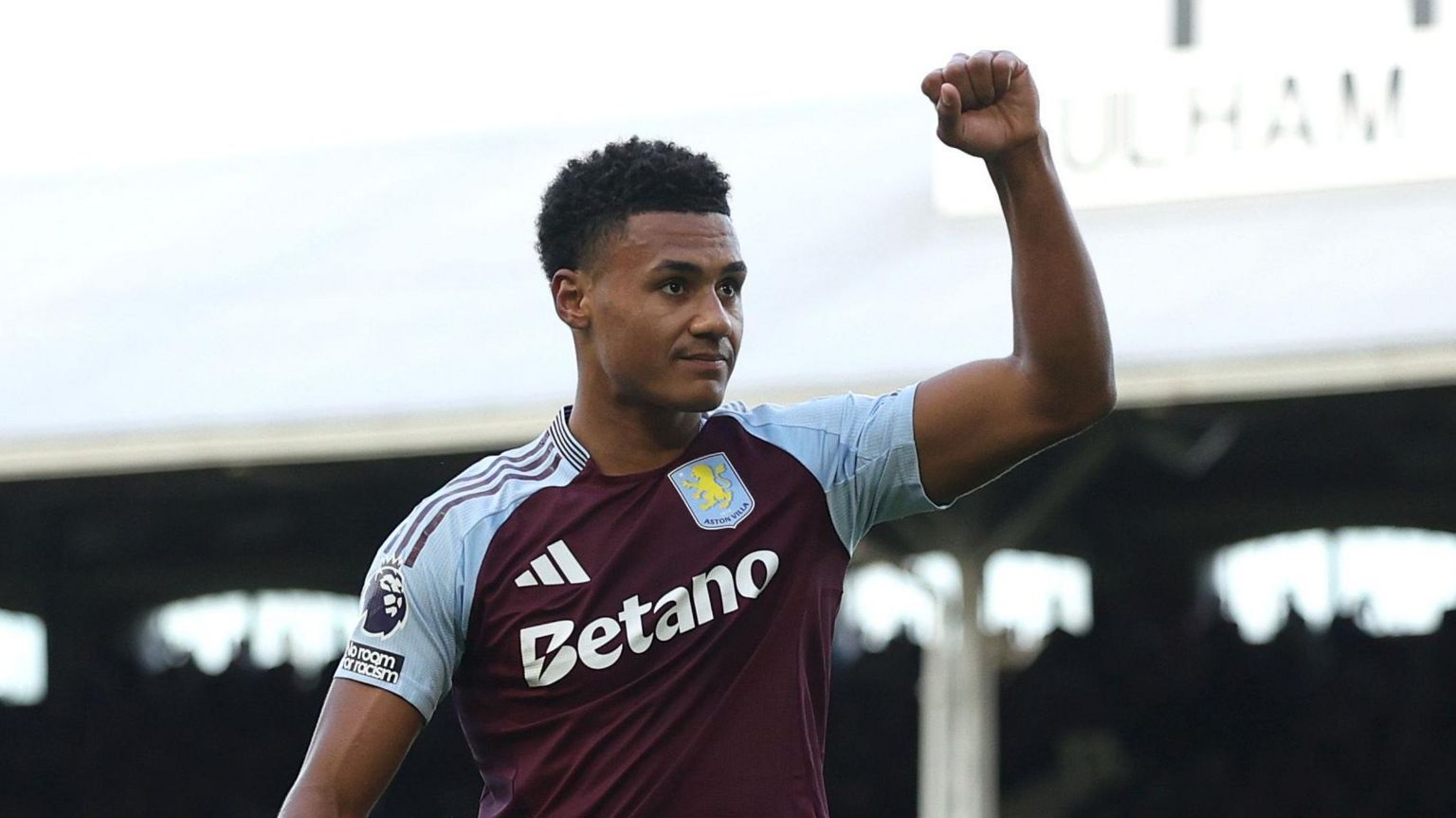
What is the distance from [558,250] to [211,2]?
33.7 ft

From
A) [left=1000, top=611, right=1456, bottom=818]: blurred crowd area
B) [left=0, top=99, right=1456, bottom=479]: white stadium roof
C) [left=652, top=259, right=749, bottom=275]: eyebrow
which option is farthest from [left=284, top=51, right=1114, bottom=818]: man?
[left=1000, top=611, right=1456, bottom=818]: blurred crowd area

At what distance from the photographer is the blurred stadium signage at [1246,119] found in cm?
820

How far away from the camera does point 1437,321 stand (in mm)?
7152

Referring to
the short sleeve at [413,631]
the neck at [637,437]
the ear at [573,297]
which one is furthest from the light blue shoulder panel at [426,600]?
the ear at [573,297]

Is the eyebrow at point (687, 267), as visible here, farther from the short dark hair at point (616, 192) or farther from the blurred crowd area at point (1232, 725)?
the blurred crowd area at point (1232, 725)

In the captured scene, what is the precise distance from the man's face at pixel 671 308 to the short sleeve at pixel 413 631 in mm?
295

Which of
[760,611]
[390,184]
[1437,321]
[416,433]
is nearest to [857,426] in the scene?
[760,611]

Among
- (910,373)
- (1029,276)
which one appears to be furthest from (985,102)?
(910,373)

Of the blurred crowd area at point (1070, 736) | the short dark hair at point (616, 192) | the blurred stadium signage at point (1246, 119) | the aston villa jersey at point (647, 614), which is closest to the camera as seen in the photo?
the aston villa jersey at point (647, 614)

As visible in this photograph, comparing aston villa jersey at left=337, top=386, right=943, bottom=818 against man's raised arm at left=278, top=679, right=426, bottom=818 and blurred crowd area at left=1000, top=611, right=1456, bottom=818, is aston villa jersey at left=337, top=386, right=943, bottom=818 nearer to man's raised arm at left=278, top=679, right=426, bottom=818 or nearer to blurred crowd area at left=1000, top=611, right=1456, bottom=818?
man's raised arm at left=278, top=679, right=426, bottom=818

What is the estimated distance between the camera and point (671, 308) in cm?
255

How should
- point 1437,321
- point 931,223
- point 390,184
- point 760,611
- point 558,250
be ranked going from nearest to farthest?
1. point 760,611
2. point 558,250
3. point 1437,321
4. point 931,223
5. point 390,184

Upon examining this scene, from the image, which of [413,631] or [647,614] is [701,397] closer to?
[647,614]

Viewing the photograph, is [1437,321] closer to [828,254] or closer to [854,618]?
[828,254]
